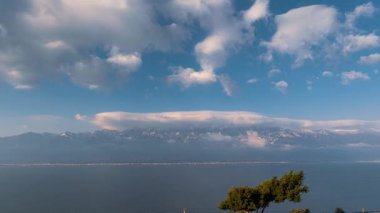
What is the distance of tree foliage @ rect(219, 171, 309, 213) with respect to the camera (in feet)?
168

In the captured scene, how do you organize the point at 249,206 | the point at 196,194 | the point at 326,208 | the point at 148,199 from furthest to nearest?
the point at 196,194 → the point at 148,199 → the point at 326,208 → the point at 249,206

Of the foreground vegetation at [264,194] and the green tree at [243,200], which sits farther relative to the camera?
the foreground vegetation at [264,194]

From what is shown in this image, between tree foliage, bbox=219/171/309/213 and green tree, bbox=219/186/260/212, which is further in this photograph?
tree foliage, bbox=219/171/309/213

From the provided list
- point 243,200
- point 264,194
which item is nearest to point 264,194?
point 264,194

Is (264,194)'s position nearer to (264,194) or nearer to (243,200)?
(264,194)

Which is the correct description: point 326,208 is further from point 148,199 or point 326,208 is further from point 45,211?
point 45,211

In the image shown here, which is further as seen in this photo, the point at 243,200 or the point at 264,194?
the point at 264,194

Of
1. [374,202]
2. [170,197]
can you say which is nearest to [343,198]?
[374,202]

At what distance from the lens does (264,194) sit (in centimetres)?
5216

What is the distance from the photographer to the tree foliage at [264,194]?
51.2 metres

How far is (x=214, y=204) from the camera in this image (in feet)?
508

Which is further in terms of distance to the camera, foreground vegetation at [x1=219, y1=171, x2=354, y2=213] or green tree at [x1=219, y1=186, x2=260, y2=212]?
foreground vegetation at [x1=219, y1=171, x2=354, y2=213]

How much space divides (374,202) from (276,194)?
132 meters

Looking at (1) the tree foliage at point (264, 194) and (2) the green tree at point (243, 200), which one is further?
(1) the tree foliage at point (264, 194)
